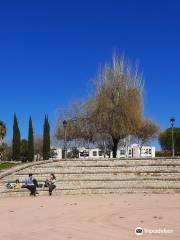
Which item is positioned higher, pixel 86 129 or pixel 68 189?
pixel 86 129

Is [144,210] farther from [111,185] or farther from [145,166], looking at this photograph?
[145,166]

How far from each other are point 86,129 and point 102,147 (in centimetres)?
→ 476

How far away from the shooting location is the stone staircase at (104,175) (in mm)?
31188

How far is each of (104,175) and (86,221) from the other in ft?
60.6

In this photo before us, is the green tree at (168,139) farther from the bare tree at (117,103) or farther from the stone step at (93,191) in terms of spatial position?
the stone step at (93,191)

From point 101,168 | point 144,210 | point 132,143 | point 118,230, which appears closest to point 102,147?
point 132,143

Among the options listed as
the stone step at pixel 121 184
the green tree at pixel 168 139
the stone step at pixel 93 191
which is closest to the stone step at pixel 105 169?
the stone step at pixel 121 184

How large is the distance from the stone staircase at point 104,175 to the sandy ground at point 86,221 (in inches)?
366

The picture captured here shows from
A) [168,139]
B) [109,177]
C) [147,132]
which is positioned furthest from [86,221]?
[168,139]

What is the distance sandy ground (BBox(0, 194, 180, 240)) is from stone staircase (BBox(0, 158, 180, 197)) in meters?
9.29

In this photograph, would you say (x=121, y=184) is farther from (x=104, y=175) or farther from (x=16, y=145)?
(x=16, y=145)

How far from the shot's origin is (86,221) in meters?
16.1

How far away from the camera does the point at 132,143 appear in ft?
216

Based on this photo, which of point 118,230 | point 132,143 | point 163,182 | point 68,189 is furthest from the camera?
point 132,143
